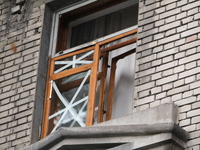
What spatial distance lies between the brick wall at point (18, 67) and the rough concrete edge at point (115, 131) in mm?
1074

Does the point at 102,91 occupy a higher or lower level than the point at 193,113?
higher

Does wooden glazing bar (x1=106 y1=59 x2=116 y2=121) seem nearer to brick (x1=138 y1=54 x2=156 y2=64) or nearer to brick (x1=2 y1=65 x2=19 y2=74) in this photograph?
brick (x1=138 y1=54 x2=156 y2=64)

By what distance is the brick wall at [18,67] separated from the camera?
25.2ft

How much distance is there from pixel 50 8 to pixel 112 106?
74.2 inches

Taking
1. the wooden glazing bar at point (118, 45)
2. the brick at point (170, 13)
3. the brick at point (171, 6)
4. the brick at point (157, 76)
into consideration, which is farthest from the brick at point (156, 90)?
the wooden glazing bar at point (118, 45)

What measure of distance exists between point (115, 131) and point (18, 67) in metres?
2.47

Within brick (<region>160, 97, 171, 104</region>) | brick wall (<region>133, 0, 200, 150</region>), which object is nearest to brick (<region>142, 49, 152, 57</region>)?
brick wall (<region>133, 0, 200, 150</region>)

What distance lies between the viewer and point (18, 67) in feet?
26.8

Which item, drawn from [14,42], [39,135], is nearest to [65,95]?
[39,135]

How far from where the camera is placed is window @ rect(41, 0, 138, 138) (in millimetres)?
7574

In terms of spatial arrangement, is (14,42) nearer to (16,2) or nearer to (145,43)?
(16,2)

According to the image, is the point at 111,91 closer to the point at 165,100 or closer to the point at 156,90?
the point at 156,90

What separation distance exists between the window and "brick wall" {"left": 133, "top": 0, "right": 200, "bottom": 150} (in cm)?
54

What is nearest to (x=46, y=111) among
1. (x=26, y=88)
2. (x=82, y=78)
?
(x=26, y=88)
